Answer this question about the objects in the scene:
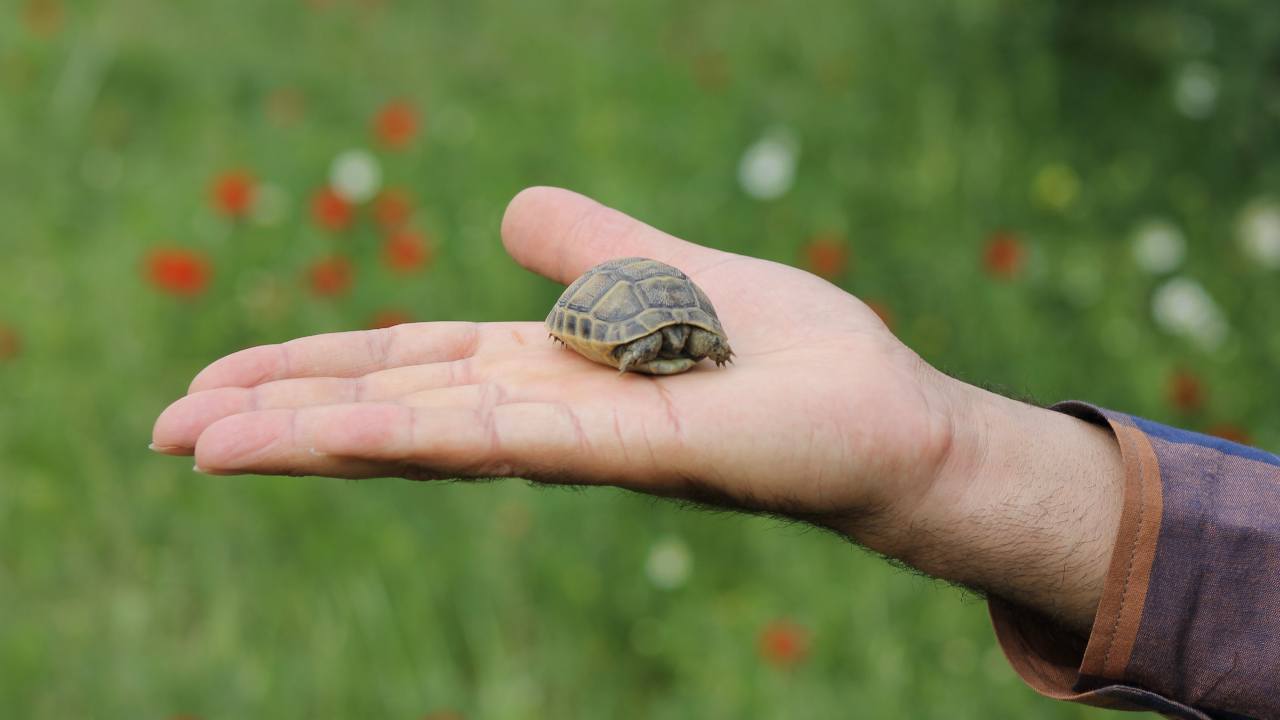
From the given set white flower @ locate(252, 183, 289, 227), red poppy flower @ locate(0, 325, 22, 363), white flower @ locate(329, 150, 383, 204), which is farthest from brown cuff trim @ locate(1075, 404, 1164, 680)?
red poppy flower @ locate(0, 325, 22, 363)

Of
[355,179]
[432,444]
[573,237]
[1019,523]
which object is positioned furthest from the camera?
[355,179]

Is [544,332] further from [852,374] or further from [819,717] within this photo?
[819,717]

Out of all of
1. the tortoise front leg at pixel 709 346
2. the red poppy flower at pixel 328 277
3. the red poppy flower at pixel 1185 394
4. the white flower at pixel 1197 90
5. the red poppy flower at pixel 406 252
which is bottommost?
→ the red poppy flower at pixel 1185 394

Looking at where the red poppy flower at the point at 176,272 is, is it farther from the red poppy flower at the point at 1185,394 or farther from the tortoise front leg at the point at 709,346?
the red poppy flower at the point at 1185,394

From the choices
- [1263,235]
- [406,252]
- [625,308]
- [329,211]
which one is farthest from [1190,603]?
[329,211]

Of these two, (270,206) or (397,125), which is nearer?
(397,125)

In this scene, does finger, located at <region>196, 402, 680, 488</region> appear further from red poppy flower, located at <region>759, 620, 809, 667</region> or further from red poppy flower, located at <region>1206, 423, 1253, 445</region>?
red poppy flower, located at <region>1206, 423, 1253, 445</region>

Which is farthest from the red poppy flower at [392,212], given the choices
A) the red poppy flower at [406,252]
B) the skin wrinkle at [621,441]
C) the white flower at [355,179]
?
the skin wrinkle at [621,441]

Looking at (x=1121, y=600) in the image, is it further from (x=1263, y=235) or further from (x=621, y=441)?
(x=1263, y=235)
